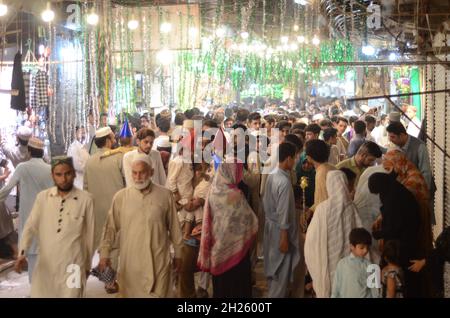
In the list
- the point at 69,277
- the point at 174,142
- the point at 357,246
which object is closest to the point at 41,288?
the point at 69,277

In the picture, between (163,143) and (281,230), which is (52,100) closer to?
(163,143)

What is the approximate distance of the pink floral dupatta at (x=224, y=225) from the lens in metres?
6.30

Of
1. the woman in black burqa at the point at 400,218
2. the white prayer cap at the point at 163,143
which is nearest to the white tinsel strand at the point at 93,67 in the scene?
the white prayer cap at the point at 163,143

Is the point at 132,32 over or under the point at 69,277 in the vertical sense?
over

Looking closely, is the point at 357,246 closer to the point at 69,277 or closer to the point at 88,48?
the point at 69,277

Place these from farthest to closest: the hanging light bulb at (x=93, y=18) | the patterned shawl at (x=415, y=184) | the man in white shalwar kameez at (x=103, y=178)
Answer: the hanging light bulb at (x=93, y=18) < the man in white shalwar kameez at (x=103, y=178) < the patterned shawl at (x=415, y=184)

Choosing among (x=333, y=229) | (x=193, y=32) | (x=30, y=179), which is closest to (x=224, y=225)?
(x=333, y=229)

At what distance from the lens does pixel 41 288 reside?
577 centimetres

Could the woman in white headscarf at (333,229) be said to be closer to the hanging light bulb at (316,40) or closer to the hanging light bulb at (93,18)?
the hanging light bulb at (93,18)

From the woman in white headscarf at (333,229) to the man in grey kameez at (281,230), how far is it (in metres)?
0.92

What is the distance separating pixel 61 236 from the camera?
18.8ft

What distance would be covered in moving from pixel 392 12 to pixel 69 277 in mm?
5374

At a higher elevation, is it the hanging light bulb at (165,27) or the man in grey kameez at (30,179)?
the hanging light bulb at (165,27)
